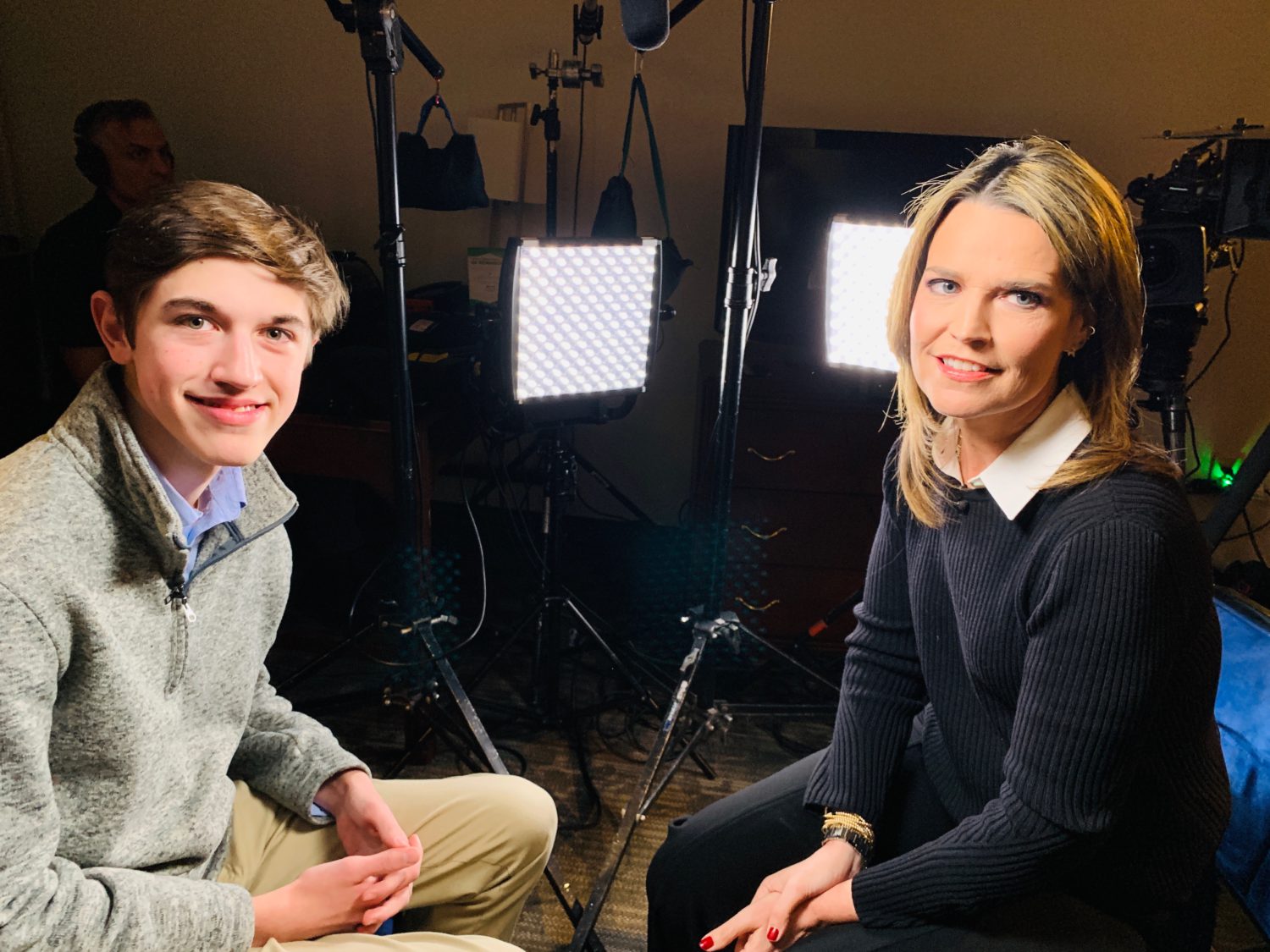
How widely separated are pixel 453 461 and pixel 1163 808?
2.47m

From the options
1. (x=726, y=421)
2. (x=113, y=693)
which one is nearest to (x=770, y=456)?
(x=726, y=421)

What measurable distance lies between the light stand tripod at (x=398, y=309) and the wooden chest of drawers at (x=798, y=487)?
78cm

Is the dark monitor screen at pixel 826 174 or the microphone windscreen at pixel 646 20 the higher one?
the microphone windscreen at pixel 646 20

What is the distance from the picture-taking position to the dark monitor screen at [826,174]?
245 cm

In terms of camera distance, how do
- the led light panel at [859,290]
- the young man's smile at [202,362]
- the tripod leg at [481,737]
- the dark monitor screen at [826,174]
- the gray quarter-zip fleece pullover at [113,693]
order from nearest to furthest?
the gray quarter-zip fleece pullover at [113,693] → the young man's smile at [202,362] → the tripod leg at [481,737] → the led light panel at [859,290] → the dark monitor screen at [826,174]

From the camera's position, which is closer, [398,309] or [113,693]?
[113,693]

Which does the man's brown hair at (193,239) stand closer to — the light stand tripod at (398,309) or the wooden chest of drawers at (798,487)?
the light stand tripod at (398,309)

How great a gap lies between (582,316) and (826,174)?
117cm

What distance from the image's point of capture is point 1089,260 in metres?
0.91

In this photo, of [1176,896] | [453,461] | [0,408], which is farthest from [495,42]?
[1176,896]

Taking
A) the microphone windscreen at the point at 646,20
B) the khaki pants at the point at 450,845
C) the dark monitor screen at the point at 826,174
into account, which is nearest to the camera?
the khaki pants at the point at 450,845

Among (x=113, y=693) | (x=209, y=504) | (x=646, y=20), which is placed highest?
(x=646, y=20)

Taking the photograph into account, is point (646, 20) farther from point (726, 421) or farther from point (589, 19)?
point (589, 19)

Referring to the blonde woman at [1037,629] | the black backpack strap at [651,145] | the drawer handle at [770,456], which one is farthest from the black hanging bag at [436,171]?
the blonde woman at [1037,629]
